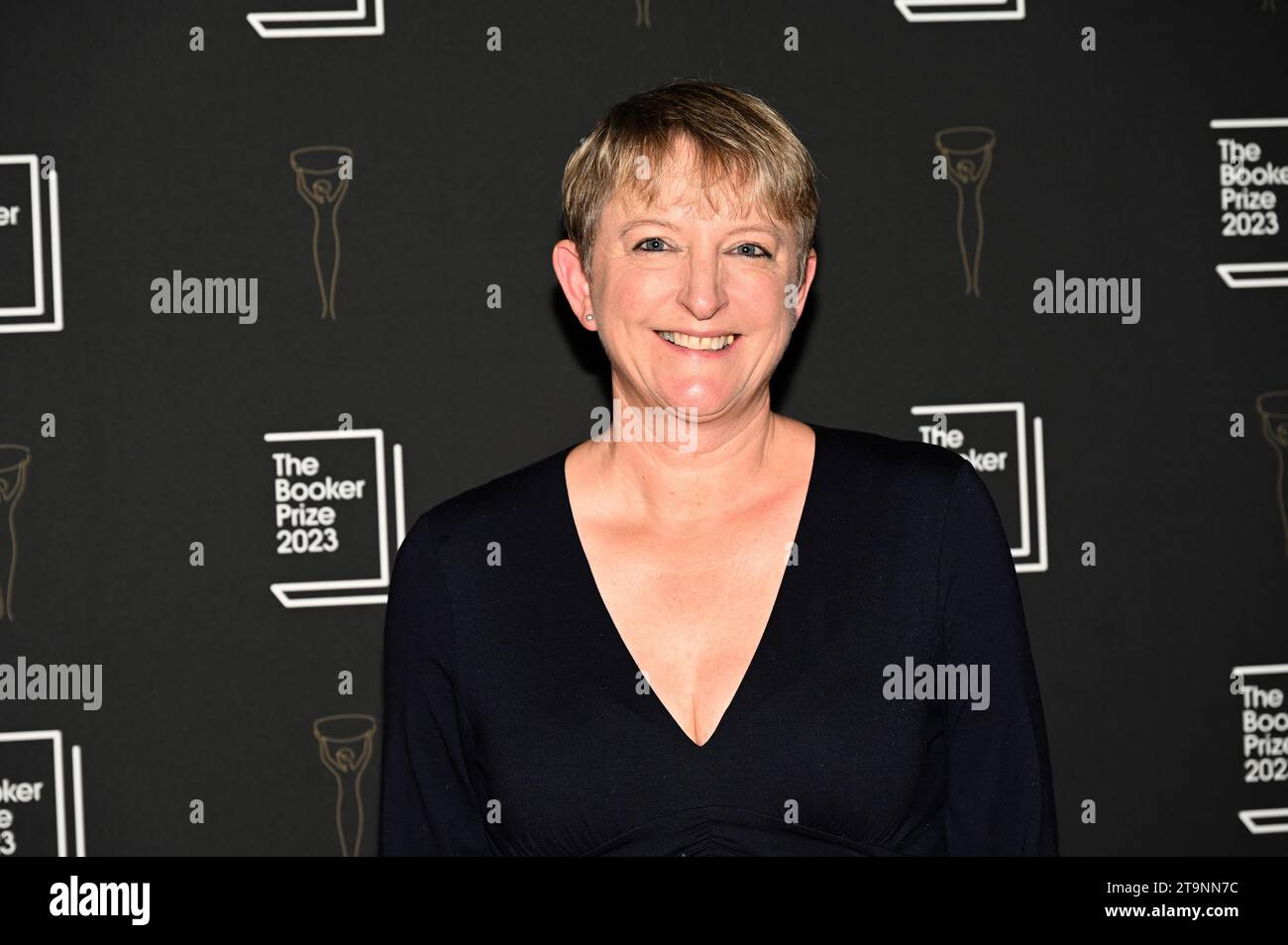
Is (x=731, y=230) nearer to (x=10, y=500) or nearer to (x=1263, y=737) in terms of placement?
(x=10, y=500)

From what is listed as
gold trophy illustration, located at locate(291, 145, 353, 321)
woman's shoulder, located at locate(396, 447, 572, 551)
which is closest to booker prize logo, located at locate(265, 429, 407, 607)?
gold trophy illustration, located at locate(291, 145, 353, 321)

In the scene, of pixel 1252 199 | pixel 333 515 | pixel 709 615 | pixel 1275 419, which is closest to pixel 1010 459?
pixel 1275 419

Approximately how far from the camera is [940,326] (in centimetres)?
211

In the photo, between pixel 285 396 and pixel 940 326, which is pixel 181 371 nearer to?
pixel 285 396

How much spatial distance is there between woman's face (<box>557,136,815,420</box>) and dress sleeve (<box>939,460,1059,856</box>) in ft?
0.97

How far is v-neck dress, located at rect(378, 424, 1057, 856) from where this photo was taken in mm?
1315

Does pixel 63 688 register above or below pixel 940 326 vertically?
below

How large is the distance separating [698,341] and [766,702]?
411mm

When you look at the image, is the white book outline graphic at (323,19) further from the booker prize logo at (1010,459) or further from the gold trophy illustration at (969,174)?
the booker prize logo at (1010,459)

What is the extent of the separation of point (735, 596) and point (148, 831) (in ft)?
4.06

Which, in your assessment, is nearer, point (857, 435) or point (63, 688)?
point (857, 435)

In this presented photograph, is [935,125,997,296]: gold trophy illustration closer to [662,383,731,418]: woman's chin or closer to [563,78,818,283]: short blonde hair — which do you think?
[563,78,818,283]: short blonde hair
